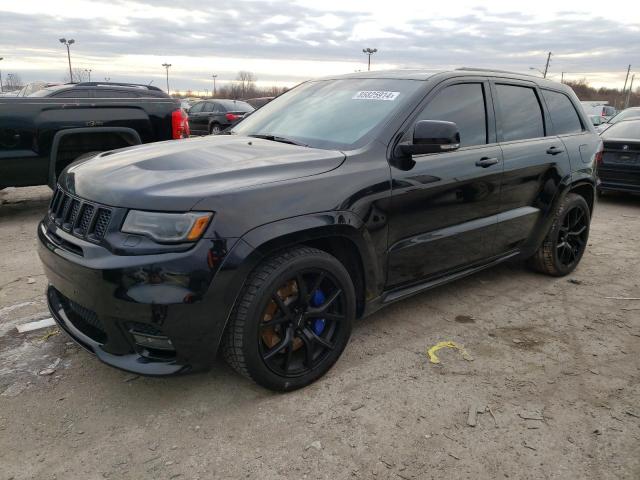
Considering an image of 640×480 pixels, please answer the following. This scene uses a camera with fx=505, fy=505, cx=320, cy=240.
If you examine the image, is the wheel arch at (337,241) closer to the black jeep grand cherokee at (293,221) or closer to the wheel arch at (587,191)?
the black jeep grand cherokee at (293,221)

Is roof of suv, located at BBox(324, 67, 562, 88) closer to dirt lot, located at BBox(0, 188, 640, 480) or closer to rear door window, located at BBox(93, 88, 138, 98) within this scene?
dirt lot, located at BBox(0, 188, 640, 480)

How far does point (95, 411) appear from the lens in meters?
2.59

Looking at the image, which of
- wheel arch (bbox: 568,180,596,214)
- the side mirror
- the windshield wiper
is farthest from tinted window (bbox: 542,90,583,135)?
the windshield wiper

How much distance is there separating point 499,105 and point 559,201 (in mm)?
1130

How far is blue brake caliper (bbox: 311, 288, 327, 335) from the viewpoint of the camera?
9.16ft

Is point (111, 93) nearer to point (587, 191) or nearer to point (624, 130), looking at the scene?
point (587, 191)

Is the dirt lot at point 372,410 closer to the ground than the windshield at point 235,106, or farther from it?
closer to the ground

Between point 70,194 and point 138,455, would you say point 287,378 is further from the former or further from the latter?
point 70,194

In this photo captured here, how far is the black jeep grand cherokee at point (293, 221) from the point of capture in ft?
7.50

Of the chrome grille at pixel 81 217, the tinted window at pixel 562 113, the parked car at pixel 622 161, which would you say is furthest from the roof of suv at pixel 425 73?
the parked car at pixel 622 161

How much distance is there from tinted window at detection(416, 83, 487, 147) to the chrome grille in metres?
2.01

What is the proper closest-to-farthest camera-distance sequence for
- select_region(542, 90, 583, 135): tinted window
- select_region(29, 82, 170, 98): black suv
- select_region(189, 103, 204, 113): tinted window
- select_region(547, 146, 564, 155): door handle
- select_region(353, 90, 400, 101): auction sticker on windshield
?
1. select_region(353, 90, 400, 101): auction sticker on windshield
2. select_region(547, 146, 564, 155): door handle
3. select_region(542, 90, 583, 135): tinted window
4. select_region(29, 82, 170, 98): black suv
5. select_region(189, 103, 204, 113): tinted window

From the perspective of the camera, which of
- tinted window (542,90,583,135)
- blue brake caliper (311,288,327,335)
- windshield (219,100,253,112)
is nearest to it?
blue brake caliper (311,288,327,335)

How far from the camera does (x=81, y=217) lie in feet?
8.35
